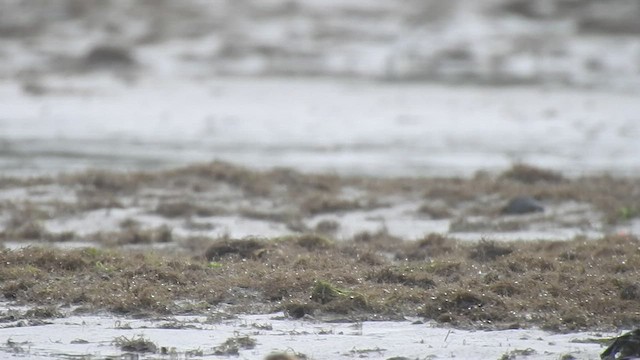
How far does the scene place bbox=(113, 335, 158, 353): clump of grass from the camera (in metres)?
8.08

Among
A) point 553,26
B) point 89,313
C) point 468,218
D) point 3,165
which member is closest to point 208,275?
point 89,313

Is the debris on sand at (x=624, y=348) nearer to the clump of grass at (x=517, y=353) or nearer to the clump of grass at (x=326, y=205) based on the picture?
the clump of grass at (x=517, y=353)

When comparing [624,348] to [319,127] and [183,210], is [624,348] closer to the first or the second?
[183,210]

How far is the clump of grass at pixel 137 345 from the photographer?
808cm

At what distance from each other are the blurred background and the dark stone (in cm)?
445

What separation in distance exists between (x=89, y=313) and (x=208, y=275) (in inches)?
53.7

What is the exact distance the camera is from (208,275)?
10.2 metres

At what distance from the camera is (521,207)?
14914 mm

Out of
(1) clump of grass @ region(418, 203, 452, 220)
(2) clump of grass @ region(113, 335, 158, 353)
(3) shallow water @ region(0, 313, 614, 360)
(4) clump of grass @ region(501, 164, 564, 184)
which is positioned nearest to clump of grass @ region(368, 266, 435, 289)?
(3) shallow water @ region(0, 313, 614, 360)

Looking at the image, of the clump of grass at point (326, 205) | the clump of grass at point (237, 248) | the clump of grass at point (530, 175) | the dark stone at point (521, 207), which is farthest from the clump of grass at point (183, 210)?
the clump of grass at point (530, 175)

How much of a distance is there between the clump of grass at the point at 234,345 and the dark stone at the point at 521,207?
7142mm

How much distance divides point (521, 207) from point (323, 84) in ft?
49.8

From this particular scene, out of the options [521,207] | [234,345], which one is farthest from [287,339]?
[521,207]

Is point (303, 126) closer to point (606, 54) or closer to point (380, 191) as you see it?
point (380, 191)
